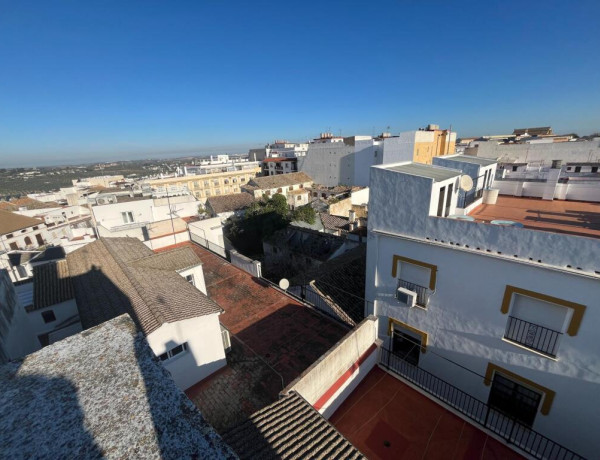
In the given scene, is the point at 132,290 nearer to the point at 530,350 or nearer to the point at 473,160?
the point at 530,350

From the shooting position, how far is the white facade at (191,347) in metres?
8.35

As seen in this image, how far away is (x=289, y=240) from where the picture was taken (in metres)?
26.9

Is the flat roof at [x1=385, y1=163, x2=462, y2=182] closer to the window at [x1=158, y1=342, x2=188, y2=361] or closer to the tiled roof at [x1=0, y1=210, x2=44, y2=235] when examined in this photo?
the window at [x1=158, y1=342, x2=188, y2=361]

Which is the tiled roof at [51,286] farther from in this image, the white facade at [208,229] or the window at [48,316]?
the white facade at [208,229]

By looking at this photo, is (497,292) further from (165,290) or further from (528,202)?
(165,290)

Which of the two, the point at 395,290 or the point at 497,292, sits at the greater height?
the point at 497,292

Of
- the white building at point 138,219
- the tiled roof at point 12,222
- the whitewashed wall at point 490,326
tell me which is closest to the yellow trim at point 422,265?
the whitewashed wall at point 490,326

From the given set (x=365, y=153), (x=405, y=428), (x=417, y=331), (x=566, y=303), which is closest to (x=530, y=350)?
(x=566, y=303)

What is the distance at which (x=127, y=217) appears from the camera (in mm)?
27734

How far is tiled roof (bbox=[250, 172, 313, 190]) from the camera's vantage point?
53.3 meters

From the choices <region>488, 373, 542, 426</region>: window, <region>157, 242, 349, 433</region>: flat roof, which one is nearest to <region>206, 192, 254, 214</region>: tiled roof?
<region>157, 242, 349, 433</region>: flat roof

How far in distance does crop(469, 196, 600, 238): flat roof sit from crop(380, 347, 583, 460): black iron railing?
574cm

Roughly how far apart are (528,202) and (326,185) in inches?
2021

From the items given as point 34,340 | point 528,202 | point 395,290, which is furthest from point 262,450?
point 34,340
